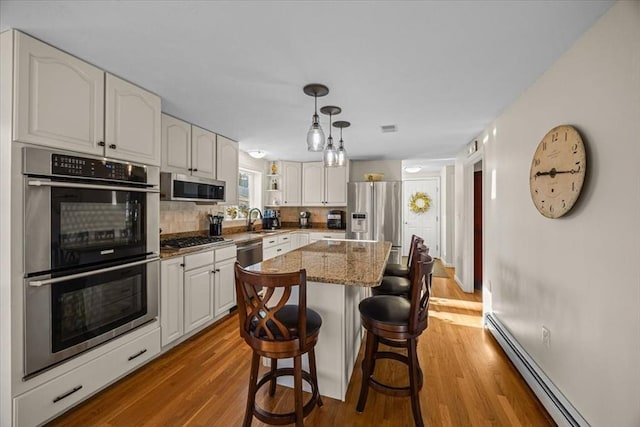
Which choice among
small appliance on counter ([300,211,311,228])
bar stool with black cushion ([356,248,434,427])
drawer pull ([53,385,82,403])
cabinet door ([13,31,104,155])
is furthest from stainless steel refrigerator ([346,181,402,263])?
drawer pull ([53,385,82,403])

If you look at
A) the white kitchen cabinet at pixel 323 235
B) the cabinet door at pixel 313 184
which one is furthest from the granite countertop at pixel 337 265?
the cabinet door at pixel 313 184

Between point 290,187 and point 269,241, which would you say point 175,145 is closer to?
point 269,241

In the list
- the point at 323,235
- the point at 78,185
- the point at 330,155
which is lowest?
the point at 323,235

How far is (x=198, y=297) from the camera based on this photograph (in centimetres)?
279

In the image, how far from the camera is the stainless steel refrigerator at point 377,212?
4820mm

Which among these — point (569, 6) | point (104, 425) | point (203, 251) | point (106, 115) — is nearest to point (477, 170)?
point (569, 6)

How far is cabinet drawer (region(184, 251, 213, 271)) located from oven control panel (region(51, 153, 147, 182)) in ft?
2.79

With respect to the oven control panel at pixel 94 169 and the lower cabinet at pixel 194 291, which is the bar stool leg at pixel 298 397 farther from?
the oven control panel at pixel 94 169

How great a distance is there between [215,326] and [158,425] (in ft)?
4.70

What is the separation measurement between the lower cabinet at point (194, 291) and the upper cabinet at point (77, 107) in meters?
1.00

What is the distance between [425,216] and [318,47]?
6.26 metres

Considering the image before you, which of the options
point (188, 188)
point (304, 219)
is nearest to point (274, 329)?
point (188, 188)

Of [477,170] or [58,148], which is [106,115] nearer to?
[58,148]

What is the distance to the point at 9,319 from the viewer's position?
150cm
